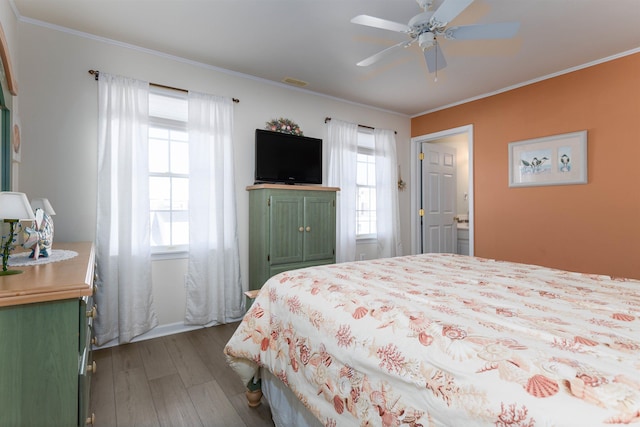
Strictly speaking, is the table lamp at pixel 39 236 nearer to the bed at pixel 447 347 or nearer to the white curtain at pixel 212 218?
the bed at pixel 447 347

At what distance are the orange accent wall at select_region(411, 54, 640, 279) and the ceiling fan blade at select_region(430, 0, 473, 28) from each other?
→ 2.31 m

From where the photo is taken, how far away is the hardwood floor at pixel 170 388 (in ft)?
5.90

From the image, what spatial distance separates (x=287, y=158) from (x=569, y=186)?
295 centimetres

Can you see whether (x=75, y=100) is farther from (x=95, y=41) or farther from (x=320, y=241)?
(x=320, y=241)

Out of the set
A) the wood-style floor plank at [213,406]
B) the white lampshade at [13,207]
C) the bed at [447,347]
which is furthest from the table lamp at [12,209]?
the wood-style floor plank at [213,406]

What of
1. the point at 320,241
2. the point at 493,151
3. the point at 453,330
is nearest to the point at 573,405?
the point at 453,330

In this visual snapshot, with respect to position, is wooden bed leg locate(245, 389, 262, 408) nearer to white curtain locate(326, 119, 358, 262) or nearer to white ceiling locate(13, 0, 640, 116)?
white curtain locate(326, 119, 358, 262)

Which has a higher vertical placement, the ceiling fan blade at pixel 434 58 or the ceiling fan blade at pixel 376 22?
the ceiling fan blade at pixel 434 58

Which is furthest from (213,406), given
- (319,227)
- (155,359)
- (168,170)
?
(168,170)

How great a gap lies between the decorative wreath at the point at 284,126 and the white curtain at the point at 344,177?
476 millimetres

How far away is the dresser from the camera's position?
1.01 metres

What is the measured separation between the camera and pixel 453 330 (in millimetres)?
979

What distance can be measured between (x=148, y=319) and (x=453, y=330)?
9.16 feet

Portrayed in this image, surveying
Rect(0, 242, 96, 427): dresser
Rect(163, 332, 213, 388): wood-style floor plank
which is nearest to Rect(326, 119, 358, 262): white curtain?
Rect(163, 332, 213, 388): wood-style floor plank
